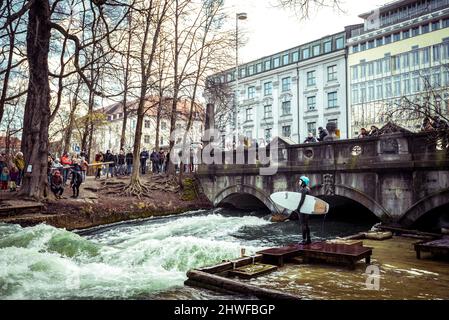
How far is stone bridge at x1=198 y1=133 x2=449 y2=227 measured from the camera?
12719 mm

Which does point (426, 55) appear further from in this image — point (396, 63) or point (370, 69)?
point (370, 69)

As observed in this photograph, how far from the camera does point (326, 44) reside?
148 feet

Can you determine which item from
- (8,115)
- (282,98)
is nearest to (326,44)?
(282,98)

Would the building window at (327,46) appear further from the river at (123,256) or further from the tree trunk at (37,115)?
the tree trunk at (37,115)

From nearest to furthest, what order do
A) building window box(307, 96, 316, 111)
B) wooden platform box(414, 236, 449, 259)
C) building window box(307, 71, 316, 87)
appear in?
wooden platform box(414, 236, 449, 259) → building window box(307, 96, 316, 111) → building window box(307, 71, 316, 87)

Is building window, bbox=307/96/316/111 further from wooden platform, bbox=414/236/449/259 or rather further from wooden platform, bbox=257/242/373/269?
wooden platform, bbox=257/242/373/269

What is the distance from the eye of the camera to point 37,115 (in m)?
16.2

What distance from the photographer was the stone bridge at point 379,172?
12719mm

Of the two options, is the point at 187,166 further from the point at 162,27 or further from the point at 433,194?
the point at 433,194

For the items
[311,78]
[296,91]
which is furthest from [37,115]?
[296,91]

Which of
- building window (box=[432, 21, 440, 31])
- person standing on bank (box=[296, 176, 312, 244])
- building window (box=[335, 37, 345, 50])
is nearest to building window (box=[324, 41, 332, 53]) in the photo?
building window (box=[335, 37, 345, 50])

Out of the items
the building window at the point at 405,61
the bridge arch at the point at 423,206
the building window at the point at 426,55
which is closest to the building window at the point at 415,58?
the building window at the point at 405,61

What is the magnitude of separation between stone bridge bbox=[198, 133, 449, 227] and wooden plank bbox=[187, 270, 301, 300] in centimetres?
925

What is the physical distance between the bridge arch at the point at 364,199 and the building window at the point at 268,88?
119ft
